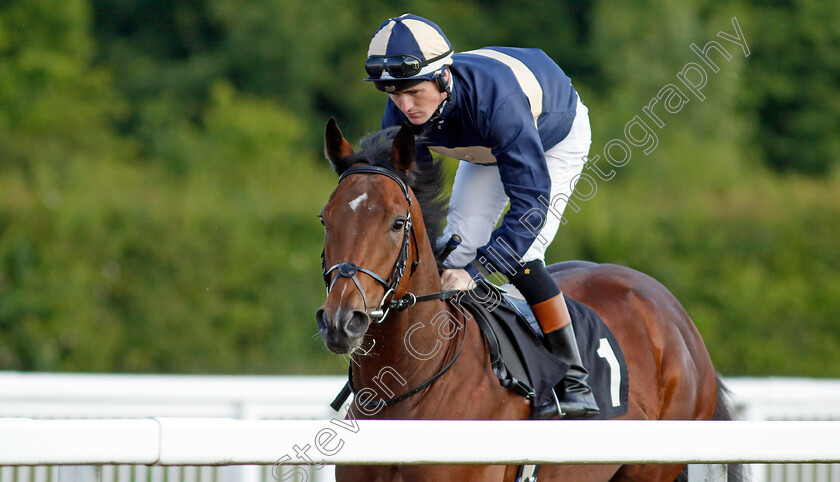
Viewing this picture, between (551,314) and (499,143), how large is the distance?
645mm

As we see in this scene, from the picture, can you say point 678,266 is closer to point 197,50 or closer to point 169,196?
point 169,196

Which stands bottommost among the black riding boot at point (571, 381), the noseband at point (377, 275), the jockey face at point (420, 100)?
the black riding boot at point (571, 381)

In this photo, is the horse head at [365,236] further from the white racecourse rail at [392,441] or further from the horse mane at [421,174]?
the white racecourse rail at [392,441]

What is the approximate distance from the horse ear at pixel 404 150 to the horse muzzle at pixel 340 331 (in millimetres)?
613

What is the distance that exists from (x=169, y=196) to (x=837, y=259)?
7493 mm

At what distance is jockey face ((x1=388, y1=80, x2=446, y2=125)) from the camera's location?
3.04m

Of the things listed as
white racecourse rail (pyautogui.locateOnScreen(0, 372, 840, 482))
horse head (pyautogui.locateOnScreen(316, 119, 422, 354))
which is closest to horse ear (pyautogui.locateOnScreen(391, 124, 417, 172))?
horse head (pyautogui.locateOnScreen(316, 119, 422, 354))

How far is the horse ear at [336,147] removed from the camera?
9.68 feet

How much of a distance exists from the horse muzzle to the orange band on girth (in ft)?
2.96

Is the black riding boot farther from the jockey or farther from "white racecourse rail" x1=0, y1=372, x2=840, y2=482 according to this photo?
"white racecourse rail" x1=0, y1=372, x2=840, y2=482

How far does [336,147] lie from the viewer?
2.99 metres

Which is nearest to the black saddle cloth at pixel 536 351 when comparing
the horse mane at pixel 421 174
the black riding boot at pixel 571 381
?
the black riding boot at pixel 571 381

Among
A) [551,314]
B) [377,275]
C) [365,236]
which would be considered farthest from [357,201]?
[551,314]

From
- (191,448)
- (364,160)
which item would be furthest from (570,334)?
(191,448)
